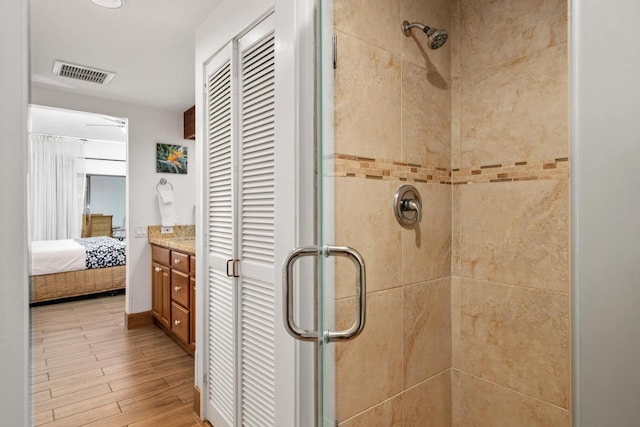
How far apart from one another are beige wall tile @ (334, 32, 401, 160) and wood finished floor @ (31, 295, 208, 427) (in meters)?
1.57

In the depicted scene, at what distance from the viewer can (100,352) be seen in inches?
109

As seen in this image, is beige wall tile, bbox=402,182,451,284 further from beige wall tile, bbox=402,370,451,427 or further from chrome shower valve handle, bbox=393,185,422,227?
beige wall tile, bbox=402,370,451,427

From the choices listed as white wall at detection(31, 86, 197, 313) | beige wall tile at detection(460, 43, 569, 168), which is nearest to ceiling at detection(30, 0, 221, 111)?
white wall at detection(31, 86, 197, 313)

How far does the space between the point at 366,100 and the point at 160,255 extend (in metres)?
2.83

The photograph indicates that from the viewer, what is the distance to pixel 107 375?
7.81ft

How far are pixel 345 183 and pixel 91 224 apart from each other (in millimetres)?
6683

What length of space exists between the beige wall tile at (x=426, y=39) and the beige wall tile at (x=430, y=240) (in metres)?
0.44

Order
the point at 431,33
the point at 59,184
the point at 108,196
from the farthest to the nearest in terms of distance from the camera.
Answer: the point at 108,196 < the point at 59,184 < the point at 431,33

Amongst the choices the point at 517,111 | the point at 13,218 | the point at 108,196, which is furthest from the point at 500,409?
the point at 108,196

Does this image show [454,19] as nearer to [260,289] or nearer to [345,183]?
[345,183]

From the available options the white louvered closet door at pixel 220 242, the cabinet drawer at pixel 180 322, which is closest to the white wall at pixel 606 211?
the white louvered closet door at pixel 220 242

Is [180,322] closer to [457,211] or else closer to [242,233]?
[242,233]

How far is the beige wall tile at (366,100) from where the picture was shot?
99 cm

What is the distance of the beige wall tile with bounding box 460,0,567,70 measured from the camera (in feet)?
3.37
